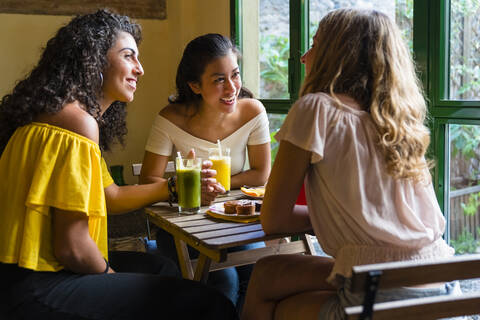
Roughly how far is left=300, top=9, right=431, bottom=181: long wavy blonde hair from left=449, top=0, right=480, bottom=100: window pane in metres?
0.78

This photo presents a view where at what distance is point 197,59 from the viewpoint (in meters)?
2.45

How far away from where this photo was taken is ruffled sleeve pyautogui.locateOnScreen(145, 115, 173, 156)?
7.88 feet

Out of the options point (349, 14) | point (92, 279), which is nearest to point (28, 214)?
point (92, 279)

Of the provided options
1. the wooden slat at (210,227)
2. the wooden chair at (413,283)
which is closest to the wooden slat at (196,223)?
the wooden slat at (210,227)

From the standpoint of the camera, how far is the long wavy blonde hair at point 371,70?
4.69 ft

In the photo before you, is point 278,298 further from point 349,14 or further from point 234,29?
point 234,29

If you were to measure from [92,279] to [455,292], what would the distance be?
37.3 inches

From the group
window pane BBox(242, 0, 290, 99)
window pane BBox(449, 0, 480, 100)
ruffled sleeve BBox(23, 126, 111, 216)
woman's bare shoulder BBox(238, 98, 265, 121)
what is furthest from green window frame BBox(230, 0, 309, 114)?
ruffled sleeve BBox(23, 126, 111, 216)

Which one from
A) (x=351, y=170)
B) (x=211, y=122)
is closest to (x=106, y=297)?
(x=351, y=170)

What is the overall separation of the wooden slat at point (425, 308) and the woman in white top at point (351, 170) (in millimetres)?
116

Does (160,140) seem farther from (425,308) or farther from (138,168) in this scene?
(425,308)

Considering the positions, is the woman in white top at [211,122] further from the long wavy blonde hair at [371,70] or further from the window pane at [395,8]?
the long wavy blonde hair at [371,70]

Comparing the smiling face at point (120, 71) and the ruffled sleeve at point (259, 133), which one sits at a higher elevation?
the smiling face at point (120, 71)

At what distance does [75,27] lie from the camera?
1755mm
